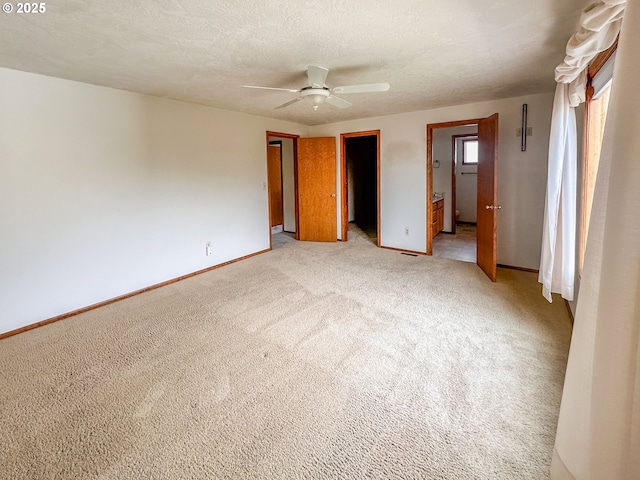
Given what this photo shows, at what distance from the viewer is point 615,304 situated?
874 mm

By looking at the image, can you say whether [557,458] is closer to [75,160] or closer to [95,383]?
[95,383]

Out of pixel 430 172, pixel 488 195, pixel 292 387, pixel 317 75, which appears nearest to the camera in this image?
pixel 292 387

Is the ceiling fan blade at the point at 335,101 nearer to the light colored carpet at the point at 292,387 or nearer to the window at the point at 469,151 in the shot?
the light colored carpet at the point at 292,387

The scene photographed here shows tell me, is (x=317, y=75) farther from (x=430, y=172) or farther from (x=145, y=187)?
(x=430, y=172)

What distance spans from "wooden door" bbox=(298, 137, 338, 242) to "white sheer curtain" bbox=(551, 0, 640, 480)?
4979 mm

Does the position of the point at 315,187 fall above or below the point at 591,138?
below

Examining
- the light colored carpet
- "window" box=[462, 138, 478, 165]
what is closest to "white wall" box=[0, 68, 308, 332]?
the light colored carpet

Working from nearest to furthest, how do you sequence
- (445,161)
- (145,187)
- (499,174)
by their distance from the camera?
(145,187)
(499,174)
(445,161)

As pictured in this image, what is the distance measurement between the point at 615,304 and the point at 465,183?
7285 millimetres

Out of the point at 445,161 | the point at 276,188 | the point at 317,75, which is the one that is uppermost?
the point at 317,75

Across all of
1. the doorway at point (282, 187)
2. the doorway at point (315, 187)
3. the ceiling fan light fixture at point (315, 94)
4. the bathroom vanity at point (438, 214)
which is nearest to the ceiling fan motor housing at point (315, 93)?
the ceiling fan light fixture at point (315, 94)

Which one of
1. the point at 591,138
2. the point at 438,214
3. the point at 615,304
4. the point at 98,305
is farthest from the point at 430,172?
the point at 98,305

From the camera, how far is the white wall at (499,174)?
3945mm

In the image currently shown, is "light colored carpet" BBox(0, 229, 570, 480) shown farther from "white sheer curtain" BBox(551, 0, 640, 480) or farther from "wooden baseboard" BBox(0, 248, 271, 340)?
"white sheer curtain" BBox(551, 0, 640, 480)
